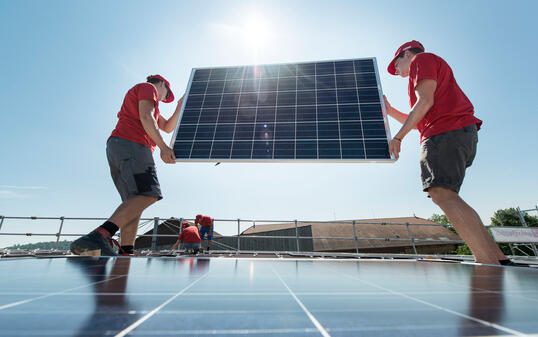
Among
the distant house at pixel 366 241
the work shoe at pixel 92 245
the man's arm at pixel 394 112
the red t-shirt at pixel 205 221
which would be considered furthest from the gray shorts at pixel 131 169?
the distant house at pixel 366 241

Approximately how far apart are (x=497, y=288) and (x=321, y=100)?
476cm

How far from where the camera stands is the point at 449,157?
221 centimetres

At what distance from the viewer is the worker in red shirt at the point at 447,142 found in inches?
78.2

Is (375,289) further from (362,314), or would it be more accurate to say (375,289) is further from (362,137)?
(362,137)

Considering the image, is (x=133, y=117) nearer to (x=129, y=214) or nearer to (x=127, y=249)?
(x=129, y=214)

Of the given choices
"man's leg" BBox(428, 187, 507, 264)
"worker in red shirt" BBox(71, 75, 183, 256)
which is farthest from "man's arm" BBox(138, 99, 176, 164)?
"man's leg" BBox(428, 187, 507, 264)

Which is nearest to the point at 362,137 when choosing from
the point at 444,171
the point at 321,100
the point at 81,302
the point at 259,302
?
the point at 321,100

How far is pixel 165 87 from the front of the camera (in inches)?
142

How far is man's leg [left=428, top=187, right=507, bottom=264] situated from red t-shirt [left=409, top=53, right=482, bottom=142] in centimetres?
71

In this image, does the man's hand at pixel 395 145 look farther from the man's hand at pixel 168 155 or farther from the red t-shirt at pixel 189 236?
the red t-shirt at pixel 189 236

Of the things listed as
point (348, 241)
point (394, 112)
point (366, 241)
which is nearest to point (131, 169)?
point (394, 112)

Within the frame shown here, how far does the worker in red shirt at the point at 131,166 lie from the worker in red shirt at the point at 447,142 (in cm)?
281

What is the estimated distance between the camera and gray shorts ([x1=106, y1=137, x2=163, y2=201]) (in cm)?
251

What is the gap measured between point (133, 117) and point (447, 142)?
3.43 metres
